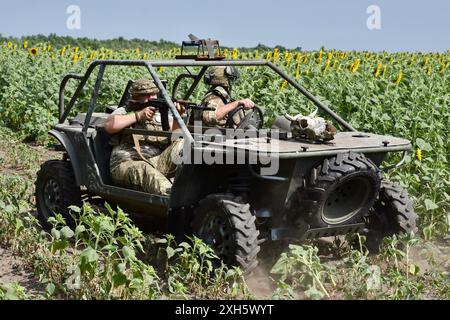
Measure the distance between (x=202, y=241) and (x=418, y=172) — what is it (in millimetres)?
3602

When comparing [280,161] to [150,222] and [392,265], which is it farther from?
[150,222]

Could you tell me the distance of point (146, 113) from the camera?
20.4ft

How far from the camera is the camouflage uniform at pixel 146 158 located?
6102 millimetres

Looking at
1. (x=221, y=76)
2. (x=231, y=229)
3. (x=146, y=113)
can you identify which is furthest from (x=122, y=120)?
(x=231, y=229)

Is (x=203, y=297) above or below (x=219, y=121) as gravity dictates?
below

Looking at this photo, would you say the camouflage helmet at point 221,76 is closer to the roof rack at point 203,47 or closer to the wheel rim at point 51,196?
the roof rack at point 203,47

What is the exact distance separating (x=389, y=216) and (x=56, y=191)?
9.28 feet

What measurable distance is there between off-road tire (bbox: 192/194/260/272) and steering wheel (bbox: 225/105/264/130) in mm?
833

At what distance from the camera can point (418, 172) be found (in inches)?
337

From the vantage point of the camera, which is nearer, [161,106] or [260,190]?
[260,190]

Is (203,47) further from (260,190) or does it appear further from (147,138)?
(260,190)

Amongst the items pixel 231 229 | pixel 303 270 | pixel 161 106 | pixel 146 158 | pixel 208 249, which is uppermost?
pixel 161 106

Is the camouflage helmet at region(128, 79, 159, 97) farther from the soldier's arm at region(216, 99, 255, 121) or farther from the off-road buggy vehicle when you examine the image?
the soldier's arm at region(216, 99, 255, 121)
